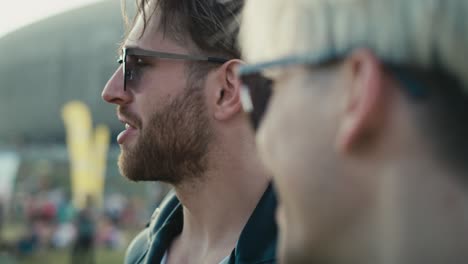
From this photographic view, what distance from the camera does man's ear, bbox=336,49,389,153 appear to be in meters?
0.90

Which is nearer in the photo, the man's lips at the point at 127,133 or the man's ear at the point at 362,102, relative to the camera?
the man's ear at the point at 362,102

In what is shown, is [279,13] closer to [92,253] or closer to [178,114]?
[178,114]

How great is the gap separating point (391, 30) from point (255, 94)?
408 mm

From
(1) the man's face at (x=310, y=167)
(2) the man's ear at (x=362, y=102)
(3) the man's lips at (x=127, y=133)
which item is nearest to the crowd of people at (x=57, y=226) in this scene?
(3) the man's lips at (x=127, y=133)

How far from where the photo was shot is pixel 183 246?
2363mm

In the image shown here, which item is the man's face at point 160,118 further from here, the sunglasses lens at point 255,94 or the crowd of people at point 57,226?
the crowd of people at point 57,226

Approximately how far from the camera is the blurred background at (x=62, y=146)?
43.2 feet

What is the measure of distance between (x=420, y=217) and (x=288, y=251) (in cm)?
22

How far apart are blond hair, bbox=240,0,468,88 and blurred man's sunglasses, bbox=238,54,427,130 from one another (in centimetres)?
1

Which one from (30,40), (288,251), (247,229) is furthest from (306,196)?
(30,40)

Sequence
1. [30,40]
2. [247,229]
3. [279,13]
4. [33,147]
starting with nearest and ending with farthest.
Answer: [279,13]
[247,229]
[33,147]
[30,40]

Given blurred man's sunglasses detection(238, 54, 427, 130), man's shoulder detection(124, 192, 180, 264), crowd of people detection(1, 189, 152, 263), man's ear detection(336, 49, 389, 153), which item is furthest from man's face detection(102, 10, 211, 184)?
crowd of people detection(1, 189, 152, 263)

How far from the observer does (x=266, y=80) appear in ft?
3.89

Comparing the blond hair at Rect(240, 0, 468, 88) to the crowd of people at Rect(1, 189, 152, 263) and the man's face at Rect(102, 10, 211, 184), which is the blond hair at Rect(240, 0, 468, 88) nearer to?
the man's face at Rect(102, 10, 211, 184)
